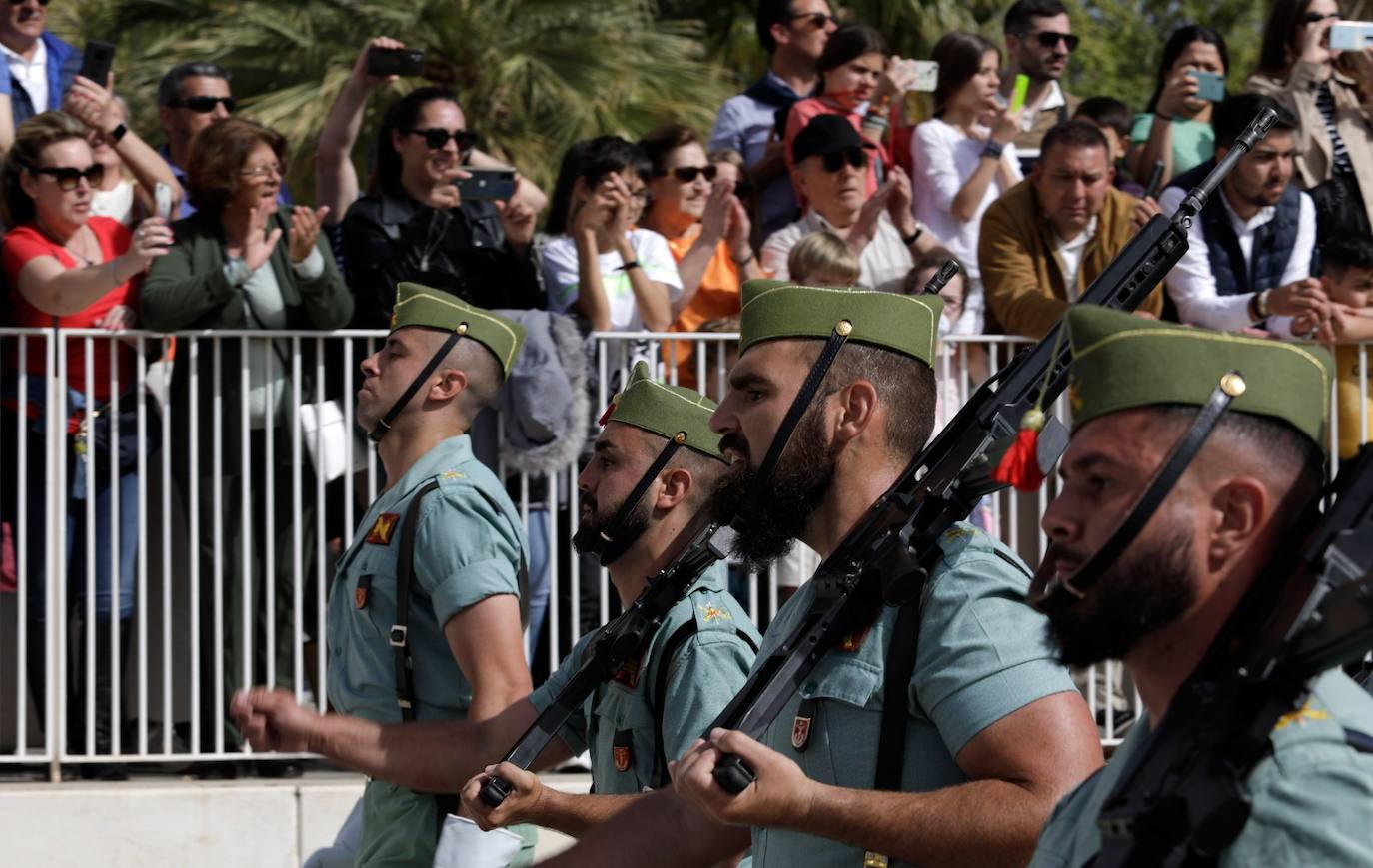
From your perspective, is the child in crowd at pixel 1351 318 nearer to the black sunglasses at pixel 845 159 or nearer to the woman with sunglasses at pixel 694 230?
the black sunglasses at pixel 845 159

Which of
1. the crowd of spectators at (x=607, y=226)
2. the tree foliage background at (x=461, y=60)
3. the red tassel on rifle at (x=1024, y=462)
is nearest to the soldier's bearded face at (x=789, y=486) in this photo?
the red tassel on rifle at (x=1024, y=462)

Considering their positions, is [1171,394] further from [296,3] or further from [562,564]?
[296,3]

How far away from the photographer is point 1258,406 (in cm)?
246

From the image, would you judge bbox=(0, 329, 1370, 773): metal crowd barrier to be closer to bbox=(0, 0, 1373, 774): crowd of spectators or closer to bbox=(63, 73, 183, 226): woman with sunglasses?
bbox=(0, 0, 1373, 774): crowd of spectators

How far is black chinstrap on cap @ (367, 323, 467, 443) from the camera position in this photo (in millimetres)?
5219

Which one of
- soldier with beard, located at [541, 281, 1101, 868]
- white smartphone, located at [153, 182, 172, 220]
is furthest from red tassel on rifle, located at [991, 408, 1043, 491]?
white smartphone, located at [153, 182, 172, 220]

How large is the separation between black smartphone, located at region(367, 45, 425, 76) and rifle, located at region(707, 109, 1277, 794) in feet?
16.7

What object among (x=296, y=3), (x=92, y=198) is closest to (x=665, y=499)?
(x=92, y=198)

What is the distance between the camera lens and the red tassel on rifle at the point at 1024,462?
3.17 metres

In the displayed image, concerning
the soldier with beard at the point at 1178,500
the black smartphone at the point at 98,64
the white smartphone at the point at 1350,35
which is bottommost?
the black smartphone at the point at 98,64

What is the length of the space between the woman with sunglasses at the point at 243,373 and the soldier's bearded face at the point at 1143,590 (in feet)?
16.5

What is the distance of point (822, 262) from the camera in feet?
24.2

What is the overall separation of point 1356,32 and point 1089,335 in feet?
18.9

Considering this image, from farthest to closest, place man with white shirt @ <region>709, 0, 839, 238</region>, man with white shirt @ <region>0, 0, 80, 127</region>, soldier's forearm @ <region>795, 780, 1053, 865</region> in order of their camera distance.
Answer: man with white shirt @ <region>709, 0, 839, 238</region>
man with white shirt @ <region>0, 0, 80, 127</region>
soldier's forearm @ <region>795, 780, 1053, 865</region>
